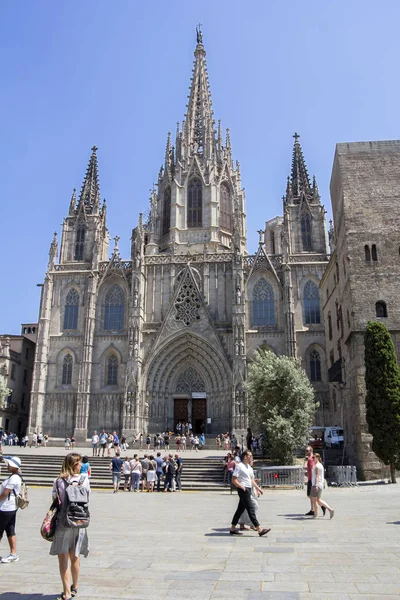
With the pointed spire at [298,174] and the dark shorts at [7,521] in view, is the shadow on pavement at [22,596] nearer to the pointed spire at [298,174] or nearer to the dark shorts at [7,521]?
the dark shorts at [7,521]

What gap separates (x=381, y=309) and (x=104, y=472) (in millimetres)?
15334

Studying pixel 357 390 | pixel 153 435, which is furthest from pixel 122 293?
pixel 357 390

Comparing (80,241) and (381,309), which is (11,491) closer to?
(381,309)

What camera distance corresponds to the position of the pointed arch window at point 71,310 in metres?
44.0

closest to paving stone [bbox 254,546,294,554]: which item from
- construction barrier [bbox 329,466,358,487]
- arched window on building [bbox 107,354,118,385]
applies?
construction barrier [bbox 329,466,358,487]

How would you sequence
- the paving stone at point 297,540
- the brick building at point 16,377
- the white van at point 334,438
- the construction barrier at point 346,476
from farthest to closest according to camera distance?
the brick building at point 16,377 < the white van at point 334,438 < the construction barrier at point 346,476 < the paving stone at point 297,540

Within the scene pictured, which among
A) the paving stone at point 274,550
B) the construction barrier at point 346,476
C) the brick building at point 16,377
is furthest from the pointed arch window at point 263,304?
the paving stone at point 274,550

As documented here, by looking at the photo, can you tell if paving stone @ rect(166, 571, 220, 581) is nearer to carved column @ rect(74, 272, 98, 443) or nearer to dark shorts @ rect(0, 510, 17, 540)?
dark shorts @ rect(0, 510, 17, 540)

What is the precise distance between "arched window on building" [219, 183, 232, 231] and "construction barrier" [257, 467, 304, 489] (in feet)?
106

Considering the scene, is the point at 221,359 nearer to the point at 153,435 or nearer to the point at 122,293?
the point at 153,435

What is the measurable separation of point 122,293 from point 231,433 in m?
16.0

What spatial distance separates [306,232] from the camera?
45.8 meters

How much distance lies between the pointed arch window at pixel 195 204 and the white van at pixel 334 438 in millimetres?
26003

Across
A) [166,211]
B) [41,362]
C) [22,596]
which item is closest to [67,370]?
[41,362]
